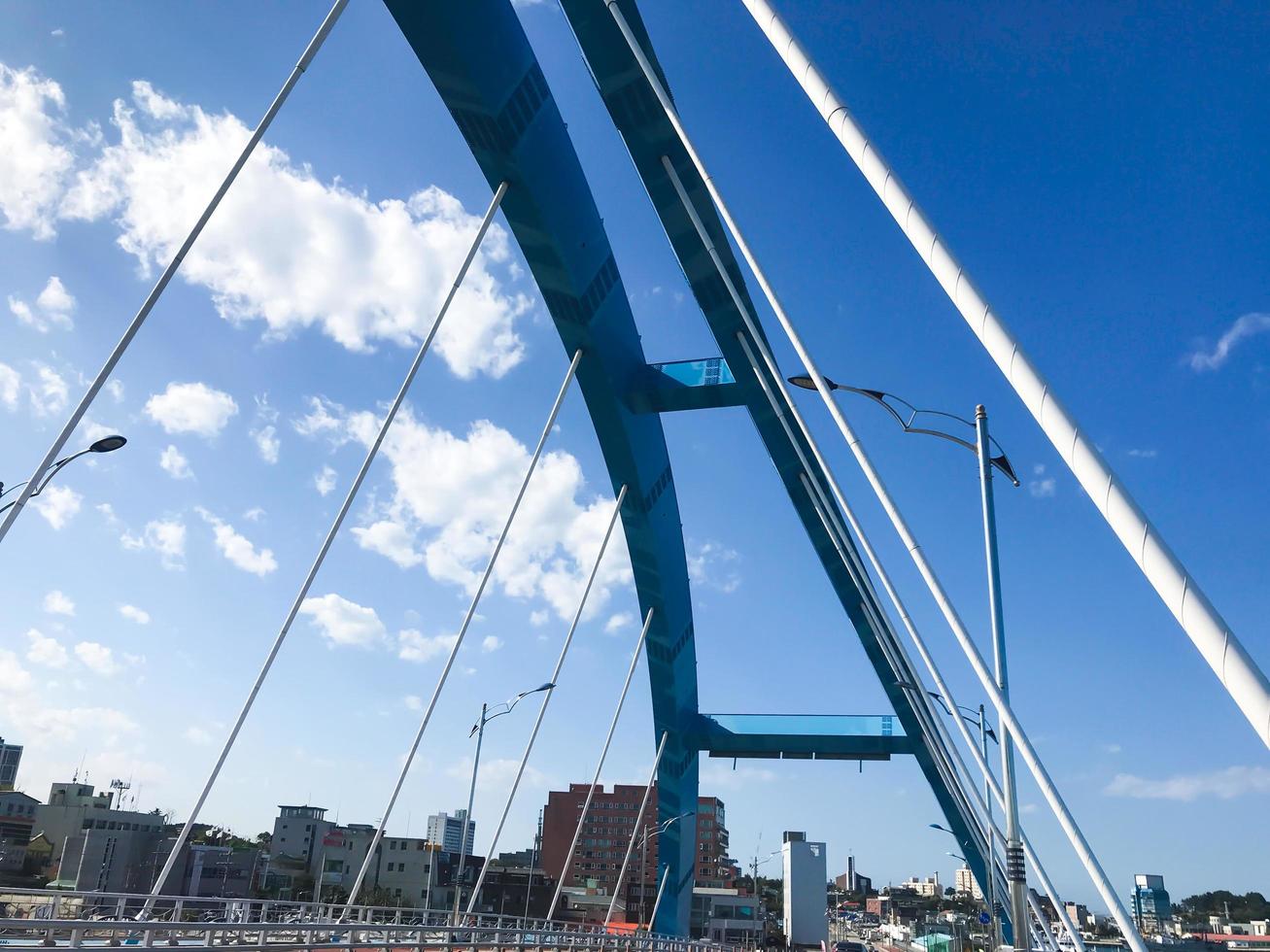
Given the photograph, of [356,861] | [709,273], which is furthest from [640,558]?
[356,861]

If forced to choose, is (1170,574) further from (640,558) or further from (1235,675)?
(640,558)

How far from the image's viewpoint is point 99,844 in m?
67.1

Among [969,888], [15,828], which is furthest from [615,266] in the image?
[969,888]

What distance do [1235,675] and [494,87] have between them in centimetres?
1388

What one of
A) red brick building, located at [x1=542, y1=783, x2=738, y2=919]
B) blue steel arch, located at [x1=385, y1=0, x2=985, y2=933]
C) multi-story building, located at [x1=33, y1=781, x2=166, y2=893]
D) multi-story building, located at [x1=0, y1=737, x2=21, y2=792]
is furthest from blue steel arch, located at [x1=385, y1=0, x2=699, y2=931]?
multi-story building, located at [x1=0, y1=737, x2=21, y2=792]

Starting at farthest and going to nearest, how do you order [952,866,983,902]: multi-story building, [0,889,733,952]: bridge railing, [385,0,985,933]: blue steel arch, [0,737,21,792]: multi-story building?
[0,737,21,792]: multi-story building, [952,866,983,902]: multi-story building, [385,0,985,933]: blue steel arch, [0,889,733,952]: bridge railing

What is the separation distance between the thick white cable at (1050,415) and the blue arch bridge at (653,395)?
0.01m

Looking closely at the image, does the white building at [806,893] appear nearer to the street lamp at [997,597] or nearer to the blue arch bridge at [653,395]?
the blue arch bridge at [653,395]

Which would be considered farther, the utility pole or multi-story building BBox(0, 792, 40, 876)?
multi-story building BBox(0, 792, 40, 876)

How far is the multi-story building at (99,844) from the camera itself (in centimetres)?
6650

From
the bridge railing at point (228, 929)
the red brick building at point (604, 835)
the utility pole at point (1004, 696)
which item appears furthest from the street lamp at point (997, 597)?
the red brick building at point (604, 835)

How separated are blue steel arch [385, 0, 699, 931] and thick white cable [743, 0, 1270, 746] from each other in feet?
24.6

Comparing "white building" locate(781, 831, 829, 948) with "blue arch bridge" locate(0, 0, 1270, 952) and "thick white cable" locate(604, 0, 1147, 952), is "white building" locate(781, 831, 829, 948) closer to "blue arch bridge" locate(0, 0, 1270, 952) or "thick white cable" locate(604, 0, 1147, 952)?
"blue arch bridge" locate(0, 0, 1270, 952)

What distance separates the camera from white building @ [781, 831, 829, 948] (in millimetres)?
92500
